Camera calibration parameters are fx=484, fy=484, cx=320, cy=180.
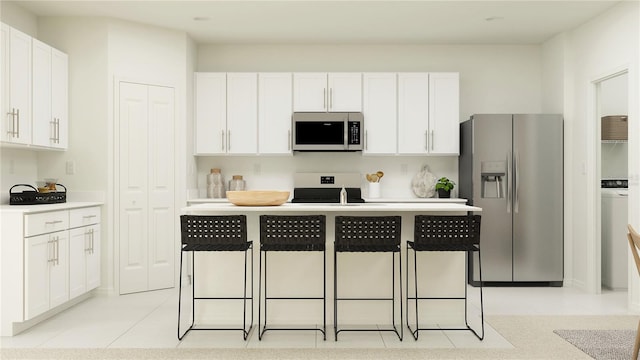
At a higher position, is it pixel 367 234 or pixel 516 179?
pixel 516 179

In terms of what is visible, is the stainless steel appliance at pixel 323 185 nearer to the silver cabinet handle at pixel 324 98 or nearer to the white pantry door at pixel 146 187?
the silver cabinet handle at pixel 324 98

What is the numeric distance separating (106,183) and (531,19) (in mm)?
4696

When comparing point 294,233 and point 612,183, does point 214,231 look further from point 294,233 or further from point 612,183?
point 612,183

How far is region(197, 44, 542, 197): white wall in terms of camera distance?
19.9 ft

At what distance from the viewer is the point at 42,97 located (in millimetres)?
4414

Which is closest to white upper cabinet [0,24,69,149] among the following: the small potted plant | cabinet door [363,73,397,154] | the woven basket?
cabinet door [363,73,397,154]

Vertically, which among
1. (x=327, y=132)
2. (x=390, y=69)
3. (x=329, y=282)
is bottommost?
(x=329, y=282)

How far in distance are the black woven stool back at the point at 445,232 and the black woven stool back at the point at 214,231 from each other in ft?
4.05

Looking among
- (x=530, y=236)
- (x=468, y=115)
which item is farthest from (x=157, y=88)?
(x=530, y=236)

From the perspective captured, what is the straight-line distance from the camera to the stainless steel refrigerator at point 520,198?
5336 millimetres

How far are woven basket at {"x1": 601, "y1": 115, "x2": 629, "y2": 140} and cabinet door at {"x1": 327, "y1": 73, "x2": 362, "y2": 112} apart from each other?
2.82 metres

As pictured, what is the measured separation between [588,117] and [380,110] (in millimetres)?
2204

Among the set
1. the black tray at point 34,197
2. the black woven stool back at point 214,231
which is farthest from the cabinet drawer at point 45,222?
the black woven stool back at point 214,231

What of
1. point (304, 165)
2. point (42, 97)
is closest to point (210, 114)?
point (304, 165)
